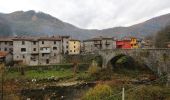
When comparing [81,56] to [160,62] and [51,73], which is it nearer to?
[51,73]

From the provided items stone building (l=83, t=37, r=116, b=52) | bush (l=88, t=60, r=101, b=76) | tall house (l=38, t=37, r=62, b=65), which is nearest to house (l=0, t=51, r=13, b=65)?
tall house (l=38, t=37, r=62, b=65)

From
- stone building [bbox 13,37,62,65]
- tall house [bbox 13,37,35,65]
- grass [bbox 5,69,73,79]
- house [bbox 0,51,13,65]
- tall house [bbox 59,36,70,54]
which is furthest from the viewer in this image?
tall house [bbox 59,36,70,54]

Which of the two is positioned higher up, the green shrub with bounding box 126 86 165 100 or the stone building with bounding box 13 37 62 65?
the stone building with bounding box 13 37 62 65

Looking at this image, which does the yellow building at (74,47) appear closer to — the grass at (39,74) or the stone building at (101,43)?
the stone building at (101,43)

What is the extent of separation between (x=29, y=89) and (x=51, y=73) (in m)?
10.2

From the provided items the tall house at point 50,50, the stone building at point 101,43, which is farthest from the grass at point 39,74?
the stone building at point 101,43

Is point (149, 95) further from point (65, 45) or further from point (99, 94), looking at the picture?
point (65, 45)

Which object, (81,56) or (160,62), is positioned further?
(81,56)

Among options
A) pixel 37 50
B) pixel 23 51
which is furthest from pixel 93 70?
pixel 23 51

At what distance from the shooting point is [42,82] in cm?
5450

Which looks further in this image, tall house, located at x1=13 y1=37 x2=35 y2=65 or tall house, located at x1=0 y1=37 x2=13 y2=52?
tall house, located at x1=0 y1=37 x2=13 y2=52

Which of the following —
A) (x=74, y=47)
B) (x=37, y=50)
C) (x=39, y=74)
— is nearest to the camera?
(x=39, y=74)

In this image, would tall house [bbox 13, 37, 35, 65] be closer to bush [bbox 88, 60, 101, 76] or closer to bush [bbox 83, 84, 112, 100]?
bush [bbox 88, 60, 101, 76]

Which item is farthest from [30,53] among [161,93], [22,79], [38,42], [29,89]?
[161,93]
